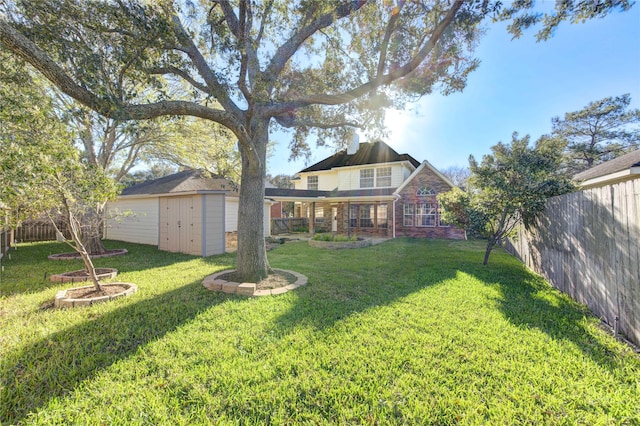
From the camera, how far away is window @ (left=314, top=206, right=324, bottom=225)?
21188 mm

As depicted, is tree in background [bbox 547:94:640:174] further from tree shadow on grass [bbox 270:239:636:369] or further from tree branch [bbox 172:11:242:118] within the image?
tree branch [bbox 172:11:242:118]

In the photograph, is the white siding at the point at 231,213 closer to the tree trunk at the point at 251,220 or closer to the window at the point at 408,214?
the tree trunk at the point at 251,220

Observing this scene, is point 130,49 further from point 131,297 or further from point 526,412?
point 526,412

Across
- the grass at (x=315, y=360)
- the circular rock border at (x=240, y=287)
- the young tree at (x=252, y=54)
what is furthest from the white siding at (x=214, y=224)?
the grass at (x=315, y=360)

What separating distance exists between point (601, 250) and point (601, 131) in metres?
26.9

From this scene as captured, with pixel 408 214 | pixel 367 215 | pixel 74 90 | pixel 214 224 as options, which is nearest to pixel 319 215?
pixel 367 215

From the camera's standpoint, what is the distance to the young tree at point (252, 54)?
4520mm

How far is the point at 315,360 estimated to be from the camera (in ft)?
9.51

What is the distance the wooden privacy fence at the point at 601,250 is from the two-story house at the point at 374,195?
10145mm

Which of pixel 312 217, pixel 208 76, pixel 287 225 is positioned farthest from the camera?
pixel 287 225

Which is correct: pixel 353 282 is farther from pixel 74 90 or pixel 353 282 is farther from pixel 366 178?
pixel 366 178

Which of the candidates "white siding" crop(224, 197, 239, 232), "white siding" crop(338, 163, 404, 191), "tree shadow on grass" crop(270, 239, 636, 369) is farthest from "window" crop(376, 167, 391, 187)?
"tree shadow on grass" crop(270, 239, 636, 369)

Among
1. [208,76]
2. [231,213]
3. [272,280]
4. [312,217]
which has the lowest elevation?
[272,280]

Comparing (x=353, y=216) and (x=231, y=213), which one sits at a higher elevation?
(x=231, y=213)
